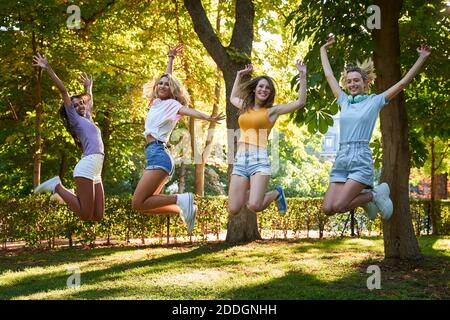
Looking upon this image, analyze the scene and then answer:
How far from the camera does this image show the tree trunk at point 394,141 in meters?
10.6

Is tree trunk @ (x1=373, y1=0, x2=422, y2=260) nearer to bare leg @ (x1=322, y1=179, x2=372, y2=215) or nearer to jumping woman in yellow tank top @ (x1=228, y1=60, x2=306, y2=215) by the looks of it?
jumping woman in yellow tank top @ (x1=228, y1=60, x2=306, y2=215)

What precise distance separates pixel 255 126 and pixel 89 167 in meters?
2.03

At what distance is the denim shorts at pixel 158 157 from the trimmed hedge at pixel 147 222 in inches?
364

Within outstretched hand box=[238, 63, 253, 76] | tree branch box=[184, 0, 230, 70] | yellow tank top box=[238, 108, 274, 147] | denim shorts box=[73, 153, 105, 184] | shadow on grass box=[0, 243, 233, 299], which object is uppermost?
tree branch box=[184, 0, 230, 70]

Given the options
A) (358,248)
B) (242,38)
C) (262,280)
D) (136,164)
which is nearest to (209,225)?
(358,248)

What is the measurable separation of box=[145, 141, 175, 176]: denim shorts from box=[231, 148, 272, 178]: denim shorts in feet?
2.68

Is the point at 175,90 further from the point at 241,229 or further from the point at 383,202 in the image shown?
the point at 241,229

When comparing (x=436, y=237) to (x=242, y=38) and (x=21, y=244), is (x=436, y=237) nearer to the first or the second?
(x=242, y=38)

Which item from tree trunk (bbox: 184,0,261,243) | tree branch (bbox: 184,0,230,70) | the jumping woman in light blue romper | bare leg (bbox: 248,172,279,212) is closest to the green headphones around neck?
the jumping woman in light blue romper

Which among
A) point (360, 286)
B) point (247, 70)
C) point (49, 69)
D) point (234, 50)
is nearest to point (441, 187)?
point (234, 50)

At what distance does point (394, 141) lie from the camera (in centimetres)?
1101

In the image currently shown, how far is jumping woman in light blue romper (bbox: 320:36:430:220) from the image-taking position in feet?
21.0

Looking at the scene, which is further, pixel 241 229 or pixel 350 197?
pixel 241 229

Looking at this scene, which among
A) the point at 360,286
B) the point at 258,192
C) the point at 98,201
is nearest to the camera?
the point at 258,192
